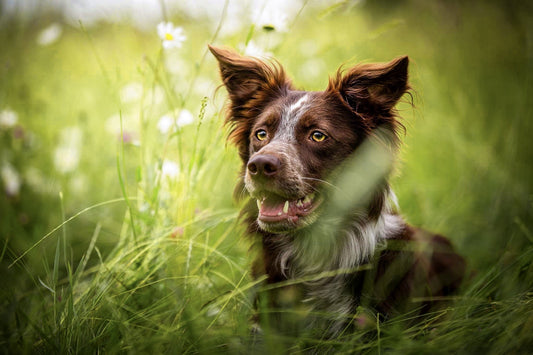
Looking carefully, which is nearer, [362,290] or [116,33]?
[362,290]

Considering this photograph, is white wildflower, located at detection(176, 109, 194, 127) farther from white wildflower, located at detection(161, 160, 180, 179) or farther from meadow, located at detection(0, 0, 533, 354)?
white wildflower, located at detection(161, 160, 180, 179)

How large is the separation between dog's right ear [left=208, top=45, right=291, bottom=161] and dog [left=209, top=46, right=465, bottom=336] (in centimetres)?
8

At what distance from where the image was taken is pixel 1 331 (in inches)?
69.9

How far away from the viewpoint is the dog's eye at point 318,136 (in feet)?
8.55

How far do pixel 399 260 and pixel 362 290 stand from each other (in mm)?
312

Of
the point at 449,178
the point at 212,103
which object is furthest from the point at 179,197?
the point at 449,178

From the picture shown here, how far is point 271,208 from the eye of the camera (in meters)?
2.57

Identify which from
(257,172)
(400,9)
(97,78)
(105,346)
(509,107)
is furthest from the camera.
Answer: (400,9)

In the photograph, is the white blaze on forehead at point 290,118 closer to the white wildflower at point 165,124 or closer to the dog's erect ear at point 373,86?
the dog's erect ear at point 373,86

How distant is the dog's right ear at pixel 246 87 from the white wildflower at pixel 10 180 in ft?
7.16

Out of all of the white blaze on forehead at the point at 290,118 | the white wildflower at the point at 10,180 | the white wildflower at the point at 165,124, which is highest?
the white blaze on forehead at the point at 290,118

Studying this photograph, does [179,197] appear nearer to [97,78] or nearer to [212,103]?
[212,103]

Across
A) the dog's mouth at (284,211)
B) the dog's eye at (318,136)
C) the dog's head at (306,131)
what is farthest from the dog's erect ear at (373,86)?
the dog's mouth at (284,211)

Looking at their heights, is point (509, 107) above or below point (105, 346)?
above
